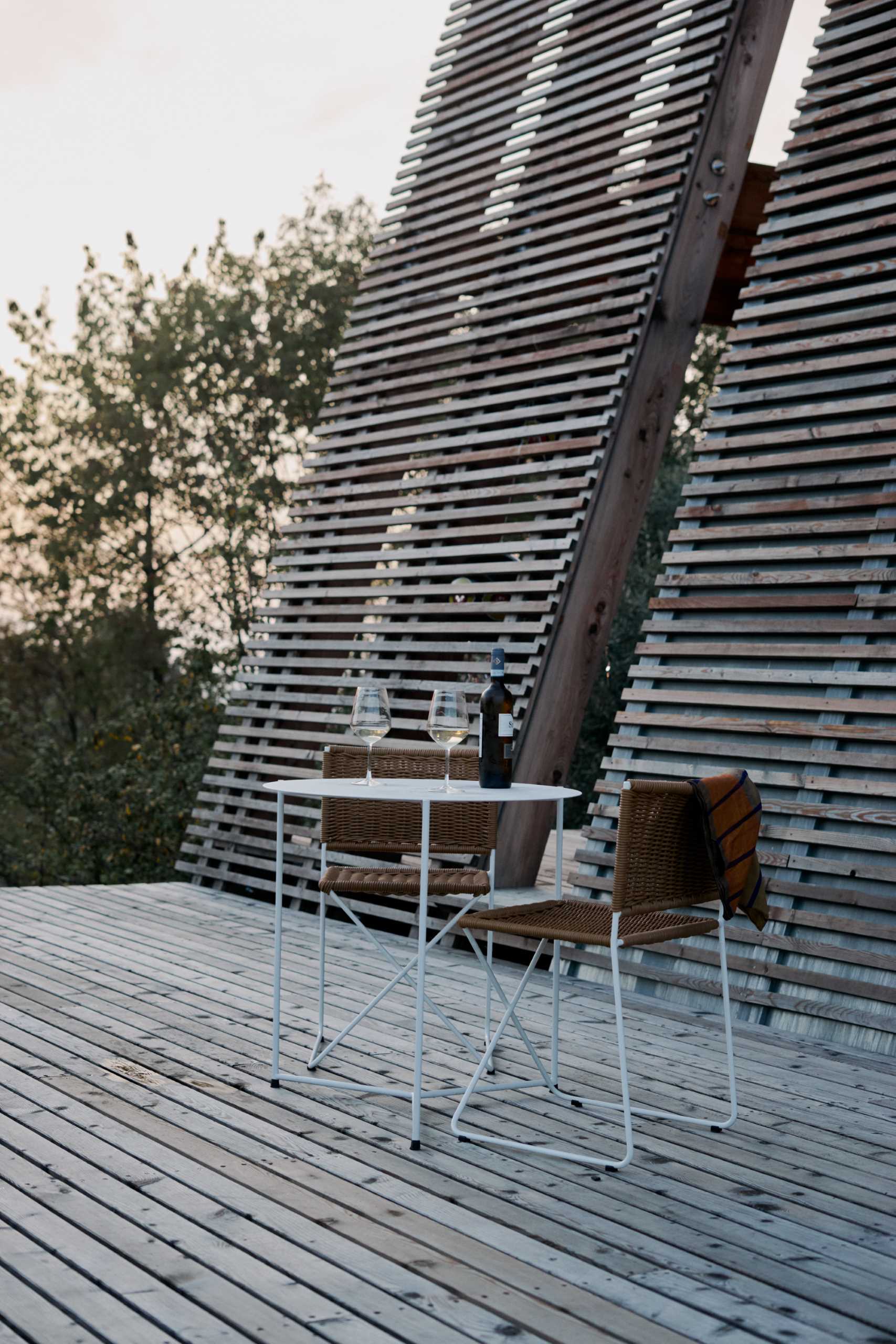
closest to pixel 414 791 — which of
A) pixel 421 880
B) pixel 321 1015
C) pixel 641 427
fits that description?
pixel 421 880

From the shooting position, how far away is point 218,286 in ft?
47.2

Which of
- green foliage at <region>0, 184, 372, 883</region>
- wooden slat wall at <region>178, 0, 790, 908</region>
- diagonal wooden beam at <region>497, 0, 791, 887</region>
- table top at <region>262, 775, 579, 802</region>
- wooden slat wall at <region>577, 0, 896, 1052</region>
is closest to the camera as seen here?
table top at <region>262, 775, 579, 802</region>

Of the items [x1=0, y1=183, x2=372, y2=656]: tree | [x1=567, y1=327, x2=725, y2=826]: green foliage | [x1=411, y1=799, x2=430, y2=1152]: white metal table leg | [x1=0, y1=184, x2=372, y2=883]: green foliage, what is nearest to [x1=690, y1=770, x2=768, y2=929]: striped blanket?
[x1=411, y1=799, x2=430, y2=1152]: white metal table leg

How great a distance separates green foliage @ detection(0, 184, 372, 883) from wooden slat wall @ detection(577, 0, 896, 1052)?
28.2ft

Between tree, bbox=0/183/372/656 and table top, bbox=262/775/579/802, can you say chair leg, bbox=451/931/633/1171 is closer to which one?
table top, bbox=262/775/579/802

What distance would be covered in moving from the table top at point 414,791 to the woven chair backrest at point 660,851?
26cm

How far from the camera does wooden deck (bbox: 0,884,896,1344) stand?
207 cm

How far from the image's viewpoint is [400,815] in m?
3.82

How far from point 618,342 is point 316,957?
2.90 meters

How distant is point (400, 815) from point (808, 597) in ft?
5.99

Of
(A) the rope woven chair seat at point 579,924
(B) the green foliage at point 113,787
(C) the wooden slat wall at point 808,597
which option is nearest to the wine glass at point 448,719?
(A) the rope woven chair seat at point 579,924

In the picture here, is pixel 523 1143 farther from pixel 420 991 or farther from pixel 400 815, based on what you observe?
pixel 400 815

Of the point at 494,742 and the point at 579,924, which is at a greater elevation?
the point at 494,742

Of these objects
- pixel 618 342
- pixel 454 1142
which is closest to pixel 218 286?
pixel 618 342
